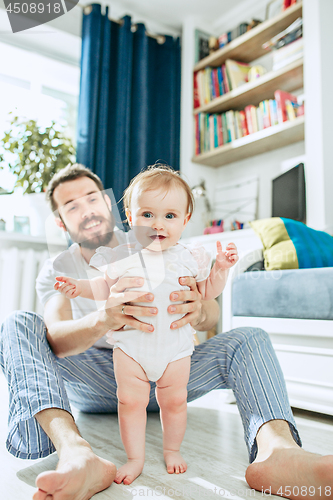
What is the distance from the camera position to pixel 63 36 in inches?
96.3

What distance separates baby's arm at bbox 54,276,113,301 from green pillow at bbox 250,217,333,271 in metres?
0.77

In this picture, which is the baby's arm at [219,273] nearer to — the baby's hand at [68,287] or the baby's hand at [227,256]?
the baby's hand at [227,256]

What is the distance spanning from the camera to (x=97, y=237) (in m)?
0.94

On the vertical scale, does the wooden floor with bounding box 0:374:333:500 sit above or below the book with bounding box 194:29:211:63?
below

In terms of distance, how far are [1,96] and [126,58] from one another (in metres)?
0.82

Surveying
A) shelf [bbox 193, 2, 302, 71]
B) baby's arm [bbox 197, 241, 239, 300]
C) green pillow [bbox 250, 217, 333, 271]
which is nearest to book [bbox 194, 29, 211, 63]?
shelf [bbox 193, 2, 302, 71]

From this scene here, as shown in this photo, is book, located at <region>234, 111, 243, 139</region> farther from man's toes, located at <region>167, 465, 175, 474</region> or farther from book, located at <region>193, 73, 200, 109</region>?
man's toes, located at <region>167, 465, 175, 474</region>

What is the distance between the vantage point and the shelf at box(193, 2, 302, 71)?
2139 millimetres

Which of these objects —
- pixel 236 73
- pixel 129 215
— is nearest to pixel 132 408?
pixel 129 215

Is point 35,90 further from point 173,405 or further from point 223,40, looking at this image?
point 173,405

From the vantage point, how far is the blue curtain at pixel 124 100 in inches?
92.6

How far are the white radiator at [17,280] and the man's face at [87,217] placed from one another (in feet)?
3.48

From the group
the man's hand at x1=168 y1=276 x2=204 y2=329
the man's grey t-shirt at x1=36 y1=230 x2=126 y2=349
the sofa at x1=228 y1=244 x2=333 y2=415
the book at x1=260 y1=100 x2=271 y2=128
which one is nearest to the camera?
the man's hand at x1=168 y1=276 x2=204 y2=329

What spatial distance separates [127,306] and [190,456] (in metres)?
0.36
